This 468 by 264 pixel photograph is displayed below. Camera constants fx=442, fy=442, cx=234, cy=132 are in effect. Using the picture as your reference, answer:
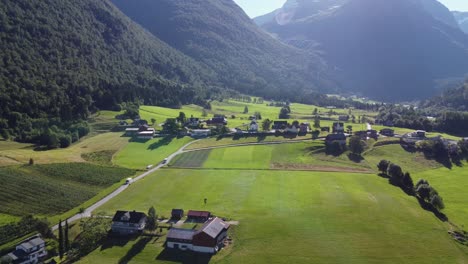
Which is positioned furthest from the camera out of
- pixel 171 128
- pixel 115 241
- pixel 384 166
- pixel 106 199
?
pixel 171 128

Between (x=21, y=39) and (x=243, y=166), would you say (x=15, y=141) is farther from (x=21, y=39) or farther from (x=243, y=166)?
(x=21, y=39)

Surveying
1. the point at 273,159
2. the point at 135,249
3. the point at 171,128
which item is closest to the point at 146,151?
the point at 171,128

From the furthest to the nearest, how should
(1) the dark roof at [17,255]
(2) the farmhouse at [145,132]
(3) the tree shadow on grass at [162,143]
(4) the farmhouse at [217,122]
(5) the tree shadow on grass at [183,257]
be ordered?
(4) the farmhouse at [217,122]
(2) the farmhouse at [145,132]
(3) the tree shadow on grass at [162,143]
(5) the tree shadow on grass at [183,257]
(1) the dark roof at [17,255]

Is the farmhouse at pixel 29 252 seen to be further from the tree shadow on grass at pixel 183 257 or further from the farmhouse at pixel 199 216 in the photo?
the farmhouse at pixel 199 216

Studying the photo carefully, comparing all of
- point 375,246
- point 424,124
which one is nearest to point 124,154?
point 375,246

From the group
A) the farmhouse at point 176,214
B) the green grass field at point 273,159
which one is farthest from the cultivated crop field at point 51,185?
the green grass field at point 273,159

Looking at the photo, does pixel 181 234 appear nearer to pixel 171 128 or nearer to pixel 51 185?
pixel 51 185

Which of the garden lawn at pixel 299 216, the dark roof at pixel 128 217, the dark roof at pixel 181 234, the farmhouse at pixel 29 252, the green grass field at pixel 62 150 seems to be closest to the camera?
the farmhouse at pixel 29 252
